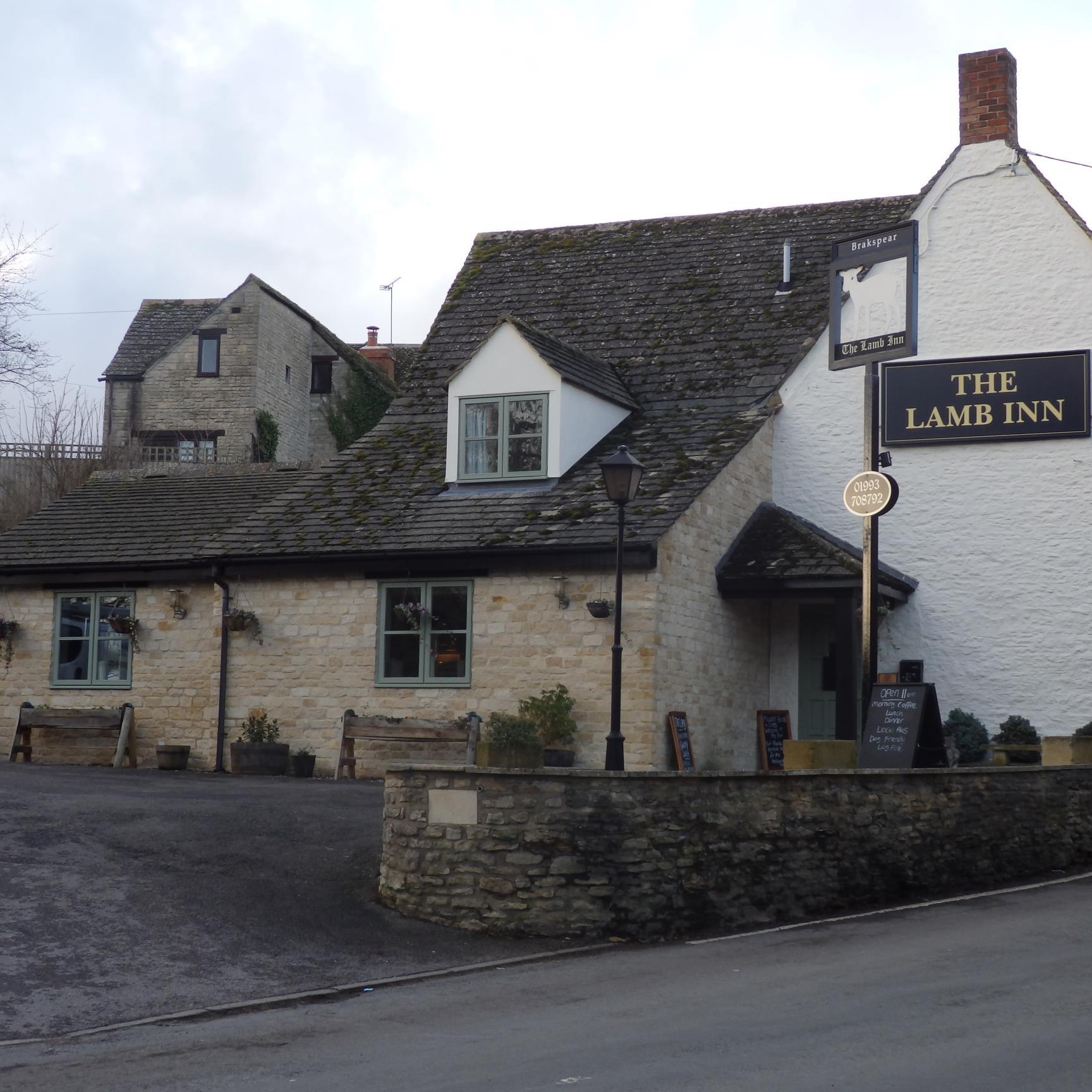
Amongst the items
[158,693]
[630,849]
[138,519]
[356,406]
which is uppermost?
[356,406]

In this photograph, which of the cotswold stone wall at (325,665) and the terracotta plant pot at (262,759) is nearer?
the cotswold stone wall at (325,665)

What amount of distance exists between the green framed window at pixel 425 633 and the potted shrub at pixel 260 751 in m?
1.56

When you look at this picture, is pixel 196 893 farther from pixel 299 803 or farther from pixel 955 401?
pixel 955 401

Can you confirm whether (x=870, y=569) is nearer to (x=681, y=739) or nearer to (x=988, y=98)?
(x=681, y=739)

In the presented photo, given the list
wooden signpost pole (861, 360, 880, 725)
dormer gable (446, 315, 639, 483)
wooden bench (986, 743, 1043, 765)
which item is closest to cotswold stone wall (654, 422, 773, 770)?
dormer gable (446, 315, 639, 483)

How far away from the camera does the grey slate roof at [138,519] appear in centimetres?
2208

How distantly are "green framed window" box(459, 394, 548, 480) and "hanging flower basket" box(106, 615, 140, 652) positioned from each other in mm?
5051

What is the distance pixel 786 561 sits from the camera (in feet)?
64.3

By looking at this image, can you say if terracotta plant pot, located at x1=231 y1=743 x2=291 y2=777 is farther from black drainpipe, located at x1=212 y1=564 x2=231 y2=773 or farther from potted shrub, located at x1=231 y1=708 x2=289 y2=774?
black drainpipe, located at x1=212 y1=564 x2=231 y2=773

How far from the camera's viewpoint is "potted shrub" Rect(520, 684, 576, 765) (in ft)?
59.5

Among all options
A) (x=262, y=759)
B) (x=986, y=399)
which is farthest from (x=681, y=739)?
(x=986, y=399)

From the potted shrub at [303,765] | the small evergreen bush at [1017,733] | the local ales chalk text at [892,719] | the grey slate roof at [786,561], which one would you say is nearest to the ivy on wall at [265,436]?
the potted shrub at [303,765]

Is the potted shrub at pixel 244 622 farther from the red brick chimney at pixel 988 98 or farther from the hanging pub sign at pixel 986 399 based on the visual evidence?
the red brick chimney at pixel 988 98

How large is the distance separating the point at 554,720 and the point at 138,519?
28.7ft
